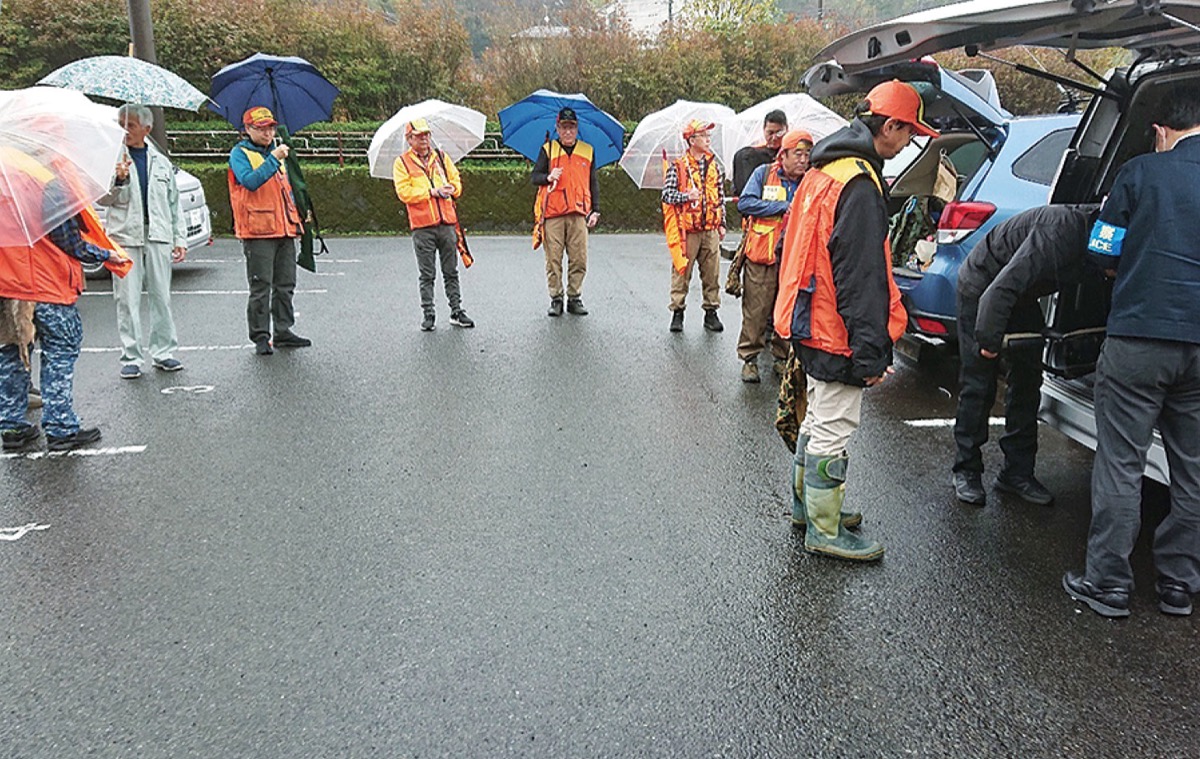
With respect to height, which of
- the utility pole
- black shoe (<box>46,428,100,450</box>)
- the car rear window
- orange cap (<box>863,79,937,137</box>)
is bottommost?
black shoe (<box>46,428,100,450</box>)

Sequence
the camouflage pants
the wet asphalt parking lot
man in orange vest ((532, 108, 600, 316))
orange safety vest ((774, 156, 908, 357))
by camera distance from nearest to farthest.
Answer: the wet asphalt parking lot → orange safety vest ((774, 156, 908, 357)) → the camouflage pants → man in orange vest ((532, 108, 600, 316))

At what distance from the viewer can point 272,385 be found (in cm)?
601

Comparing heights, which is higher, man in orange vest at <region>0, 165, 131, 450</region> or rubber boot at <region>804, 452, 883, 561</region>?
man in orange vest at <region>0, 165, 131, 450</region>

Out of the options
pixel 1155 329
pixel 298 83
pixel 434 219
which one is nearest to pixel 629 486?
pixel 1155 329

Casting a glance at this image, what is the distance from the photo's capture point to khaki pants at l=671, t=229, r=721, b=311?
707 centimetres

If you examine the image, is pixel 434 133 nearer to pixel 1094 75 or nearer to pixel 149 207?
pixel 149 207

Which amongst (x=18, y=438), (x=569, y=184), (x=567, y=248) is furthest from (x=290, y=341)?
(x=569, y=184)

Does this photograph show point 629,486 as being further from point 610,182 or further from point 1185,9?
point 610,182

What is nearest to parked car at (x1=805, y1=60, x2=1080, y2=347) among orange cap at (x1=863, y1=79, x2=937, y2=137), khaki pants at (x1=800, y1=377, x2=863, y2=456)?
orange cap at (x1=863, y1=79, x2=937, y2=137)

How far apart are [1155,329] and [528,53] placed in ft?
61.0

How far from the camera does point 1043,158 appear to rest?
516cm

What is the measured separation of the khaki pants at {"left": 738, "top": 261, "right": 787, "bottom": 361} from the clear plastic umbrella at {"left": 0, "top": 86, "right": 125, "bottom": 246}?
3988mm

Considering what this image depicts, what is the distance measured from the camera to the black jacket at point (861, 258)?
10.3ft

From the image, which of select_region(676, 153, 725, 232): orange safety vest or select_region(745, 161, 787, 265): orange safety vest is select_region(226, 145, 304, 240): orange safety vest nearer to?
select_region(676, 153, 725, 232): orange safety vest
